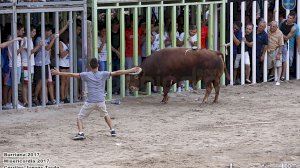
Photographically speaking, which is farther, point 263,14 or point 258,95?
point 263,14

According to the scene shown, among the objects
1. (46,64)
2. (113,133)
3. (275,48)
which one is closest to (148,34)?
(46,64)

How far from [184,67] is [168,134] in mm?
3563

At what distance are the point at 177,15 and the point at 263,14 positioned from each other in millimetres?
2294

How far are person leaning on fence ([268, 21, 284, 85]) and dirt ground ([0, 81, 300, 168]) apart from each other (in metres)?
1.82

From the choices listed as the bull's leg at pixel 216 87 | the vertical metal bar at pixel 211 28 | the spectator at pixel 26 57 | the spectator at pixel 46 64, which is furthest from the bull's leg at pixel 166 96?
the spectator at pixel 26 57

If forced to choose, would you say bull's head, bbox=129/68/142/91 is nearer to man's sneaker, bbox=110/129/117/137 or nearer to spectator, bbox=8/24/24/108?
spectator, bbox=8/24/24/108

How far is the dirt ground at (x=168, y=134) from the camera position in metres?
12.1

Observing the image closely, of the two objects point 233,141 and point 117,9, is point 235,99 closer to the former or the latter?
point 117,9

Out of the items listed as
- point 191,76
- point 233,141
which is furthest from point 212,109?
point 233,141

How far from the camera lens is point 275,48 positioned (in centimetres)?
2034

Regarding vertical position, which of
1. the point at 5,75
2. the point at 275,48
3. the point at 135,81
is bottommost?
the point at 135,81

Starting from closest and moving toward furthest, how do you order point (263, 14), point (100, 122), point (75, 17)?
point (100, 122)
point (75, 17)
point (263, 14)

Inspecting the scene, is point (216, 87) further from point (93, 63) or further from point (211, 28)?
point (93, 63)

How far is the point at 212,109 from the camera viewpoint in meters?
16.9
